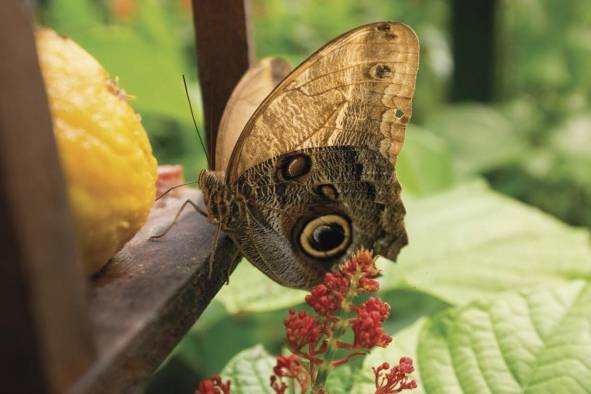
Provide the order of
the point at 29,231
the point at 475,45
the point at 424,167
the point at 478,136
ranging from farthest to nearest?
the point at 475,45 → the point at 478,136 → the point at 424,167 → the point at 29,231

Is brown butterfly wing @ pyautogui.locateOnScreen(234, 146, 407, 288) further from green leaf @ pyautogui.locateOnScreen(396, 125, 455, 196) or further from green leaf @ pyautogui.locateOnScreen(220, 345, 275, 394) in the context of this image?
green leaf @ pyautogui.locateOnScreen(396, 125, 455, 196)

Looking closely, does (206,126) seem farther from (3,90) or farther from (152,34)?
(152,34)

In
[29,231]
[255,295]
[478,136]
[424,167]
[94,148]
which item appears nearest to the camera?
[29,231]

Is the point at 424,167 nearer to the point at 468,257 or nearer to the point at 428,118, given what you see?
the point at 468,257

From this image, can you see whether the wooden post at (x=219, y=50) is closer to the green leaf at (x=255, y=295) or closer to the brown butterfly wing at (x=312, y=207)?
the brown butterfly wing at (x=312, y=207)

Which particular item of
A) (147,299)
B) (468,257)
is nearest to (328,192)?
(147,299)

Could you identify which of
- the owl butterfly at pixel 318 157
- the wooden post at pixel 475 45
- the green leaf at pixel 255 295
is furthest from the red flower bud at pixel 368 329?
the wooden post at pixel 475 45
